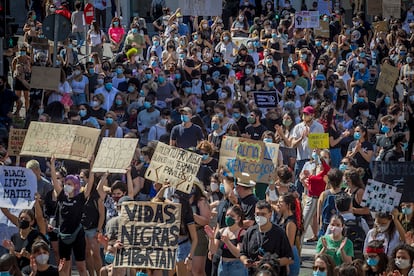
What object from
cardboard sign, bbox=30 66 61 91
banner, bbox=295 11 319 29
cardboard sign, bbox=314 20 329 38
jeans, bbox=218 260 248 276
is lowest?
jeans, bbox=218 260 248 276

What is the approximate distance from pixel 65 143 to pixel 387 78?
9.26 m

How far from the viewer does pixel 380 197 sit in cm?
1420

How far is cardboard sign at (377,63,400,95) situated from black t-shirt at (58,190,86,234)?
33.9 feet

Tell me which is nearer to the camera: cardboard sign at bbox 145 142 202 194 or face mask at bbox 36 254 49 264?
face mask at bbox 36 254 49 264

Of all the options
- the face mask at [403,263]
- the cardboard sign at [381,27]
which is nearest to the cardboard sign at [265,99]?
the face mask at [403,263]

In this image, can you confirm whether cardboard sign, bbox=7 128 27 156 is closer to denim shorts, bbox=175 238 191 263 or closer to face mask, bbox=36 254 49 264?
denim shorts, bbox=175 238 191 263

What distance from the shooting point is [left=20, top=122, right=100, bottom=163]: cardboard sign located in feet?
53.6

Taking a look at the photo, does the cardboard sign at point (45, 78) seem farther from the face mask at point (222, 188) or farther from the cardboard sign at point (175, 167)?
the face mask at point (222, 188)

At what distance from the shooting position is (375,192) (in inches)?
564

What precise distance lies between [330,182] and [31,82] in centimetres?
864

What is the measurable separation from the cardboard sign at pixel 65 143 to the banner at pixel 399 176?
11.1 ft

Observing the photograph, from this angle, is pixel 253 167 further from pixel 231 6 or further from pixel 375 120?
pixel 231 6

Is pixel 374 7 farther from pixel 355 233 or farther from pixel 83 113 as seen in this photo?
pixel 355 233

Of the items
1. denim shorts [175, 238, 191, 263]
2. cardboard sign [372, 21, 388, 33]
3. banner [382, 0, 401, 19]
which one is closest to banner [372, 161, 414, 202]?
denim shorts [175, 238, 191, 263]
